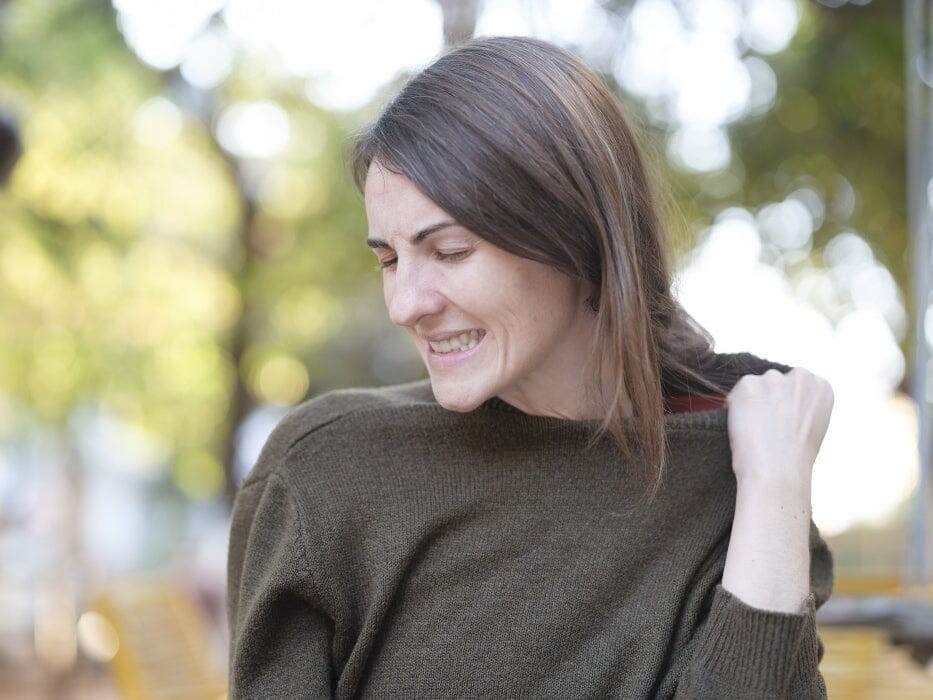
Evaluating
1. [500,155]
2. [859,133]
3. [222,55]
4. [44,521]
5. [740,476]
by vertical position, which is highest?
[859,133]

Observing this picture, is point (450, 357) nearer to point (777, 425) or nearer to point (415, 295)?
point (415, 295)

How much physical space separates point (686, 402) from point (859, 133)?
5.31 meters

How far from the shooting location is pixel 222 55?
8.16 m

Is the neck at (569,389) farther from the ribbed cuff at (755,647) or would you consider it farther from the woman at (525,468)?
the ribbed cuff at (755,647)

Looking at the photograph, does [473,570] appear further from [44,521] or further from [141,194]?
[44,521]

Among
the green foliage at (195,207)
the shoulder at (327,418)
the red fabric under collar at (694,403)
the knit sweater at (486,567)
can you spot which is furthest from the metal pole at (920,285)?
the shoulder at (327,418)

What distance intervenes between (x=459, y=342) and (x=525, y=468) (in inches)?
8.6

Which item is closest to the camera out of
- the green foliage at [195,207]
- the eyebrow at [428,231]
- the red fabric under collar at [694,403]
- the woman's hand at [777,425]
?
the eyebrow at [428,231]

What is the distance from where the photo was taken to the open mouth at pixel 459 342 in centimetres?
137

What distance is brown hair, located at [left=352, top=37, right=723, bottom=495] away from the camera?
1313mm

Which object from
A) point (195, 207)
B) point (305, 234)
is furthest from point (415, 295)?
point (195, 207)

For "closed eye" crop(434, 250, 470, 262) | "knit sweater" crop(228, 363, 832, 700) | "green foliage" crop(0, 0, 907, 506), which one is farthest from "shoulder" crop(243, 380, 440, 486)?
"green foliage" crop(0, 0, 907, 506)

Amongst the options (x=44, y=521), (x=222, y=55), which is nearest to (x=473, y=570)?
(x=222, y=55)

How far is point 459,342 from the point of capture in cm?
137
